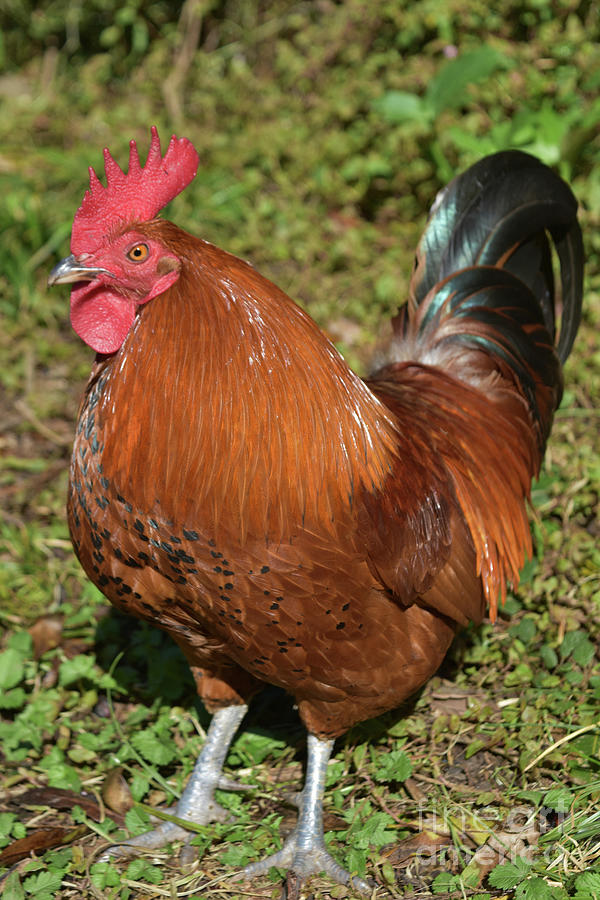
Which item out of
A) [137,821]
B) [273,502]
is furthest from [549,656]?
[137,821]

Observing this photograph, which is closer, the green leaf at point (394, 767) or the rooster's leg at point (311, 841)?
the rooster's leg at point (311, 841)

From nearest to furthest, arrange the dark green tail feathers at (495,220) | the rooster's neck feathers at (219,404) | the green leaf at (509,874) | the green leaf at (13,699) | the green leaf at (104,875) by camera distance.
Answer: the rooster's neck feathers at (219,404), the green leaf at (509,874), the green leaf at (104,875), the dark green tail feathers at (495,220), the green leaf at (13,699)

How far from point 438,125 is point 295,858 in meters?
4.36

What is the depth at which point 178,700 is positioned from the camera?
356cm

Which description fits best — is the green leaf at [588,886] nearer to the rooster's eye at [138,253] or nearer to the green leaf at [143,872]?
the green leaf at [143,872]

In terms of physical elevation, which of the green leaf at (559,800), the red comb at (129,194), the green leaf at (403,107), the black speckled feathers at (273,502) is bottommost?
the green leaf at (559,800)

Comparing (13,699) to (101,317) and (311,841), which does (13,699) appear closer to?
(311,841)

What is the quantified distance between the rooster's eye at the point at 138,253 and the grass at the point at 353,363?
181cm

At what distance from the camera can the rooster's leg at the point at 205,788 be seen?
10.0 feet

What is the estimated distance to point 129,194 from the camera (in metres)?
2.47

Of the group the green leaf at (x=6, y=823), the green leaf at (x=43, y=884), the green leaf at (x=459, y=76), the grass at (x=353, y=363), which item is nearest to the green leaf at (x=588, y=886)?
A: the grass at (x=353, y=363)

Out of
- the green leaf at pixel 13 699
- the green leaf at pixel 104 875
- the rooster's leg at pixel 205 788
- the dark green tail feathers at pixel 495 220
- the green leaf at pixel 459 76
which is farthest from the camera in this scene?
the green leaf at pixel 459 76

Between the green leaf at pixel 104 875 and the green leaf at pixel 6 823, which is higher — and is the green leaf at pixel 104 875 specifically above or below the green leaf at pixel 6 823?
below

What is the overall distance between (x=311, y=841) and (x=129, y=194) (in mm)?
2105
